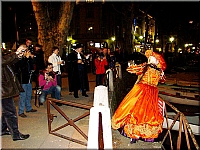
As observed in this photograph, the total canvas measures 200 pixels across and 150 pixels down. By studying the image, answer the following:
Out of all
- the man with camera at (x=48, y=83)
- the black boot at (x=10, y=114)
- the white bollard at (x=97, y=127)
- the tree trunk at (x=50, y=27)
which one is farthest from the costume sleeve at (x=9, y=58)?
the tree trunk at (x=50, y=27)

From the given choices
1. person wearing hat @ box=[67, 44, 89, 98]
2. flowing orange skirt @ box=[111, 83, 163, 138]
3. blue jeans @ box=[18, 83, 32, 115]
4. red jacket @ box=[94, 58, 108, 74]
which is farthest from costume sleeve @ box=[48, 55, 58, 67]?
flowing orange skirt @ box=[111, 83, 163, 138]

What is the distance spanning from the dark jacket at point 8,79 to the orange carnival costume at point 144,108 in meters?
2.28

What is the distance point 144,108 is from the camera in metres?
5.64

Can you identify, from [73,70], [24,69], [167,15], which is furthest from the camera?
[167,15]

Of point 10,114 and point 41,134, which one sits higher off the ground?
point 10,114

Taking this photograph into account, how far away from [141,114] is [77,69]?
3879 mm

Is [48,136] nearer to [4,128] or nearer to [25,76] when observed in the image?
[4,128]

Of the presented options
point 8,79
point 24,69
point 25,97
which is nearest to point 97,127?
point 8,79

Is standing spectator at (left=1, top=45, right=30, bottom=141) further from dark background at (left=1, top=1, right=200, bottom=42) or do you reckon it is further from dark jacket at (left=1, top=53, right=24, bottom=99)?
dark background at (left=1, top=1, right=200, bottom=42)

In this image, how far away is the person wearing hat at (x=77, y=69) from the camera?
881 centimetres

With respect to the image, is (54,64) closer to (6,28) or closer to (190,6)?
(6,28)

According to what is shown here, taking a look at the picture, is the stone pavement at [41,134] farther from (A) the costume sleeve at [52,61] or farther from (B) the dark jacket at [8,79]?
(A) the costume sleeve at [52,61]

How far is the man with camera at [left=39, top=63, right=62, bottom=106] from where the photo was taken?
7746 millimetres

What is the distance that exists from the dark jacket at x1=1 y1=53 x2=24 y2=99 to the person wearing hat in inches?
150
